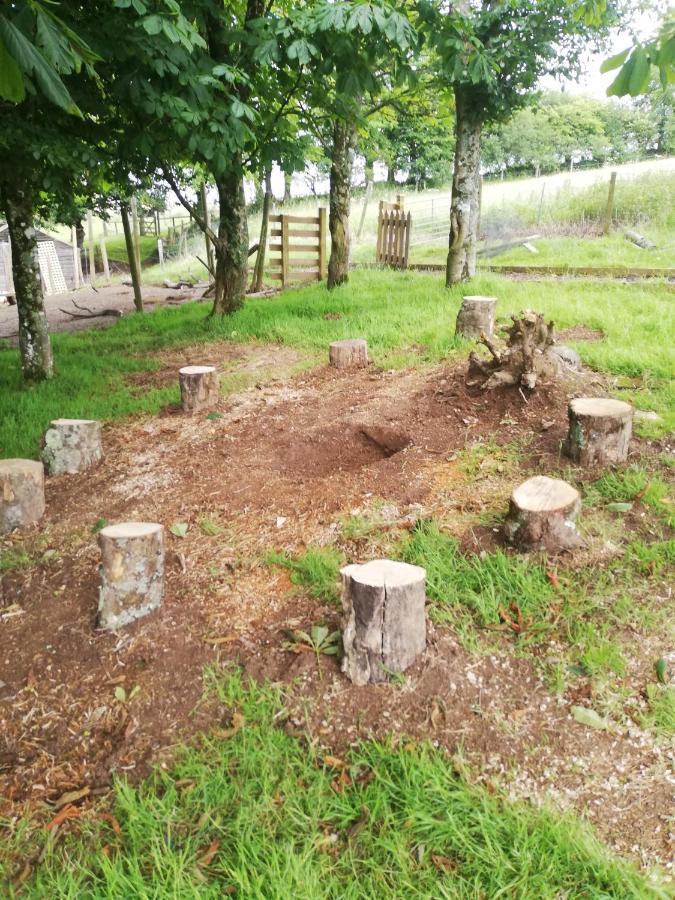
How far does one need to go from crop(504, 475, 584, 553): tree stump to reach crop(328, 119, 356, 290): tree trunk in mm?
8504

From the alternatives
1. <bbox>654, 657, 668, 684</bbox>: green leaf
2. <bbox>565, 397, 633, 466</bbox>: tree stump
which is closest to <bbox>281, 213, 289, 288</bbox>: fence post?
<bbox>565, 397, 633, 466</bbox>: tree stump

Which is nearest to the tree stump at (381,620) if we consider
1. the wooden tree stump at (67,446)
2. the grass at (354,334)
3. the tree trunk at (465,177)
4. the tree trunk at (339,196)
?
the grass at (354,334)

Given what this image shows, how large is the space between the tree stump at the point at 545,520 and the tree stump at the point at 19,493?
10.2 feet

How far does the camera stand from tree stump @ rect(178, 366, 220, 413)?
5.87 m

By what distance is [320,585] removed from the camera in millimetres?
3254

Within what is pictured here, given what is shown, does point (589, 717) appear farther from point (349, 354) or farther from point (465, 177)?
point (465, 177)

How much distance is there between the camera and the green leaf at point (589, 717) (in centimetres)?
239

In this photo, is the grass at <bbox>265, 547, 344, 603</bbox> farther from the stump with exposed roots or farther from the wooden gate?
the wooden gate

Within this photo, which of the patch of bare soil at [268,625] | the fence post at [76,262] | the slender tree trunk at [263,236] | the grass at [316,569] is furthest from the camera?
the fence post at [76,262]

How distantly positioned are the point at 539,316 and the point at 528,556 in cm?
224

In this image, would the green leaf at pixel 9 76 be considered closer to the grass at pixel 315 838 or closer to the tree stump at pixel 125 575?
the tree stump at pixel 125 575

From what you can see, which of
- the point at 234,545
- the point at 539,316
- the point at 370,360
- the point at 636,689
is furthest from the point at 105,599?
the point at 370,360

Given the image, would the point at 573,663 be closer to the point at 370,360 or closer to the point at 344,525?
the point at 344,525

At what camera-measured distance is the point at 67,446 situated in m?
4.94
